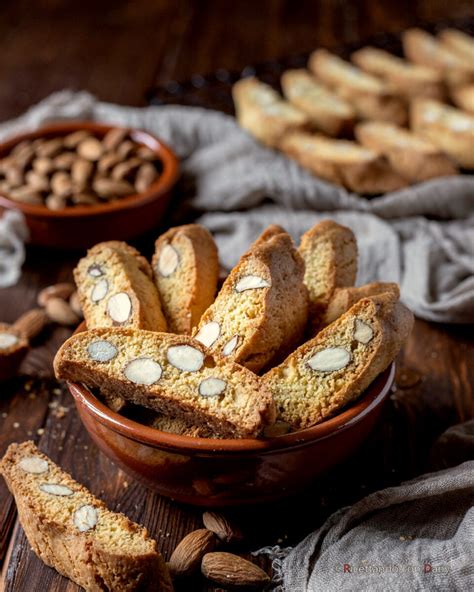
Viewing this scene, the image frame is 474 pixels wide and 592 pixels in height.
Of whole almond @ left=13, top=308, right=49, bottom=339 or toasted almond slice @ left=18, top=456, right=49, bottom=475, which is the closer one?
toasted almond slice @ left=18, top=456, right=49, bottom=475

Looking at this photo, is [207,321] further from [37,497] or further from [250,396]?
[37,497]

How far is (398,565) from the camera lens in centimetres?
154

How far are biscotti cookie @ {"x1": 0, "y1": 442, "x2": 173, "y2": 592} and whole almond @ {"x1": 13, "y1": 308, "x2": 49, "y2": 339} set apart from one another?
0.61 metres

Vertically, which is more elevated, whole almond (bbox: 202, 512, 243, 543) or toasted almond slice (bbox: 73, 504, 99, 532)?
toasted almond slice (bbox: 73, 504, 99, 532)

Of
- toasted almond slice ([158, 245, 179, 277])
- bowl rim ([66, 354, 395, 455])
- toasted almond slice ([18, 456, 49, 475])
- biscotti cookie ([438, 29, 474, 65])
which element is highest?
toasted almond slice ([158, 245, 179, 277])

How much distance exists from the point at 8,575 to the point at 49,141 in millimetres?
1694

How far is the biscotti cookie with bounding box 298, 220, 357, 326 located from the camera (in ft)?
6.16

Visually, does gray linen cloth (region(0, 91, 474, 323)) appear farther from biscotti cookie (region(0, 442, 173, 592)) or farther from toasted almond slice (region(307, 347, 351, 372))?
biscotti cookie (region(0, 442, 173, 592))

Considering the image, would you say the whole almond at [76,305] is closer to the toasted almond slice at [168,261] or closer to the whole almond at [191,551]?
the toasted almond slice at [168,261]

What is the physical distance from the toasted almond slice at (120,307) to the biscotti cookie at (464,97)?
6.04ft

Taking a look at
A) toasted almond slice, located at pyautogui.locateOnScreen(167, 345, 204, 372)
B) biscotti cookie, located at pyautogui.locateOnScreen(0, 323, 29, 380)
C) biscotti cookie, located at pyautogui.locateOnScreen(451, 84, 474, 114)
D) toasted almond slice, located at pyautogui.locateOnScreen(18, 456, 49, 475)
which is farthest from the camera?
biscotti cookie, located at pyautogui.locateOnScreen(451, 84, 474, 114)

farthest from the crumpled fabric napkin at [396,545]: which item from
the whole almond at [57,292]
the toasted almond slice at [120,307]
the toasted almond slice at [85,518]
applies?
the whole almond at [57,292]

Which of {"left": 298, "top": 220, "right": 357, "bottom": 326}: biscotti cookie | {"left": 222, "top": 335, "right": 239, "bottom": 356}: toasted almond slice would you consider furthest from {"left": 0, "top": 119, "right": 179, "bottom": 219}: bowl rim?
{"left": 222, "top": 335, "right": 239, "bottom": 356}: toasted almond slice

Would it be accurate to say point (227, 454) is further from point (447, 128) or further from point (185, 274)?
point (447, 128)
